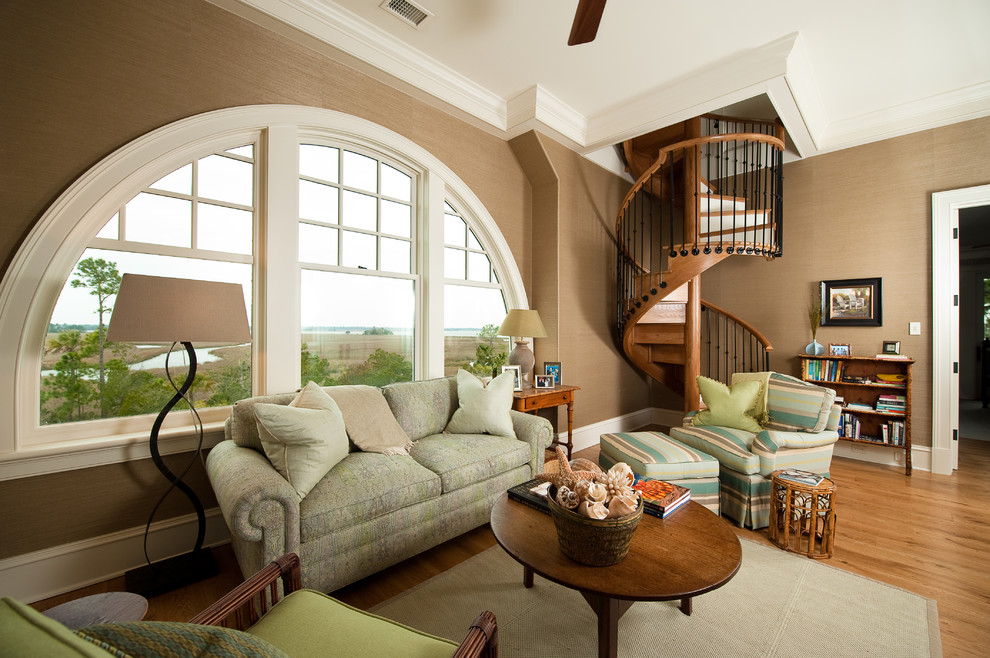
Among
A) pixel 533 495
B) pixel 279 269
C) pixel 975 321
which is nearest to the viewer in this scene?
pixel 533 495

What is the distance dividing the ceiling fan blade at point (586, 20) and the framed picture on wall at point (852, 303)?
388cm

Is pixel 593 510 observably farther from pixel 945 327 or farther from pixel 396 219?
pixel 945 327

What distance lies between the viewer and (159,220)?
236 cm

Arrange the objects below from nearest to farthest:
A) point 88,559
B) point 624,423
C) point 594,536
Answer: point 594,536
point 88,559
point 624,423

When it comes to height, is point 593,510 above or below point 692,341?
below

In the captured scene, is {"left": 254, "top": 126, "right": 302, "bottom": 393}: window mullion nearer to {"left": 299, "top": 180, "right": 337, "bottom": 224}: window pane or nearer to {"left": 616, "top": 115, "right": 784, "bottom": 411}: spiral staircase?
{"left": 299, "top": 180, "right": 337, "bottom": 224}: window pane

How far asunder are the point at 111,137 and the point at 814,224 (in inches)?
230

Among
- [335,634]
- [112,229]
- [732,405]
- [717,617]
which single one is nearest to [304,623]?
[335,634]

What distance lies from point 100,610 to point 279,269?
1891 mm

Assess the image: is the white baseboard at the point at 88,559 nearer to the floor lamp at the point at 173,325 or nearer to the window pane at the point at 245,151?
the floor lamp at the point at 173,325

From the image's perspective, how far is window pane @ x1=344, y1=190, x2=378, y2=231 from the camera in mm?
3174

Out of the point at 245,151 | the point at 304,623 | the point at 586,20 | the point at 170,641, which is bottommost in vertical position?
the point at 304,623

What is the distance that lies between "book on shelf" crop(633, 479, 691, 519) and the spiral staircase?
2425 mm

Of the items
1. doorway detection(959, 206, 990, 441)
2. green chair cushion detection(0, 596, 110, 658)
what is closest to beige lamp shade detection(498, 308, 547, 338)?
green chair cushion detection(0, 596, 110, 658)
